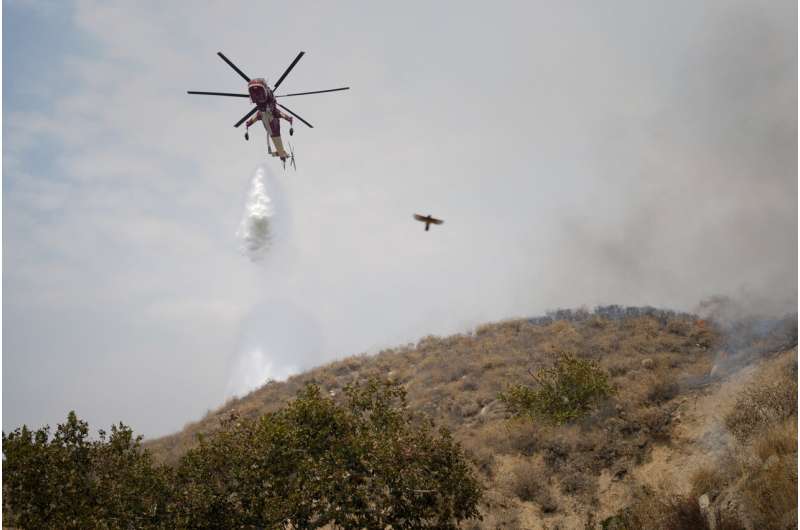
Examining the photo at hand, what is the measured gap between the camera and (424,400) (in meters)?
40.6

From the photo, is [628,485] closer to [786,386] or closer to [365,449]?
[786,386]

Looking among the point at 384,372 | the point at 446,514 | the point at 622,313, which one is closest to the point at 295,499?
the point at 446,514

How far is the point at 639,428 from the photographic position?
2839 centimetres

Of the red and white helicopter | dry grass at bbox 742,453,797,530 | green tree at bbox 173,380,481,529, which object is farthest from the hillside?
the red and white helicopter

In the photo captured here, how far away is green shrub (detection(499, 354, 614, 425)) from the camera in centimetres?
3023

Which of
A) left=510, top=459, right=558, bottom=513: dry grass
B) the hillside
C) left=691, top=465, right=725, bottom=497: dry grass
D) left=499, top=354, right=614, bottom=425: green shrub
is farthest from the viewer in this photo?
left=499, top=354, right=614, bottom=425: green shrub

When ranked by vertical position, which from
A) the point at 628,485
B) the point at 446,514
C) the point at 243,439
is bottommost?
the point at 628,485

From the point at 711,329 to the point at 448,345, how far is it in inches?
904

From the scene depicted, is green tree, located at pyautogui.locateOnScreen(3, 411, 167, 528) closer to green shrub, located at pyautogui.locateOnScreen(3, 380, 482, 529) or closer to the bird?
green shrub, located at pyautogui.locateOnScreen(3, 380, 482, 529)

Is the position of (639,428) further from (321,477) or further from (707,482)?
(321,477)

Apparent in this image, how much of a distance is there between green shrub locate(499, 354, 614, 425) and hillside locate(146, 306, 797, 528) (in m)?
0.65

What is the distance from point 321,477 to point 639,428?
1809cm

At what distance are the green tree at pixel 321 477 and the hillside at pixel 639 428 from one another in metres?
4.06

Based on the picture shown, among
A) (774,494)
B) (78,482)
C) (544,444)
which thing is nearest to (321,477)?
(78,482)
